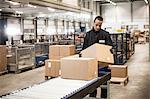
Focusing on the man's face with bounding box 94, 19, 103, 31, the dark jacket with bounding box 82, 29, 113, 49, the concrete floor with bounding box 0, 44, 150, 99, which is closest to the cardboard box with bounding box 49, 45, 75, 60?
the concrete floor with bounding box 0, 44, 150, 99

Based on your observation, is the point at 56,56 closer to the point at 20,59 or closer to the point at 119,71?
the point at 119,71

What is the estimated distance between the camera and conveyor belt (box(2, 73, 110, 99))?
2358 millimetres

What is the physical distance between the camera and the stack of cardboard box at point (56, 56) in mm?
7012

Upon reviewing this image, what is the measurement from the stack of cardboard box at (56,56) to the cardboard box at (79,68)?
157 inches

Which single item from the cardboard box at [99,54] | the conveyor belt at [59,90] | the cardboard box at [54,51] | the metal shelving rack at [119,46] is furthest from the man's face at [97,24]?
the metal shelving rack at [119,46]

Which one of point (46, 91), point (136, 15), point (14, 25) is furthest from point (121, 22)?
point (46, 91)

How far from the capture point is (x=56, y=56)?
23.8 ft

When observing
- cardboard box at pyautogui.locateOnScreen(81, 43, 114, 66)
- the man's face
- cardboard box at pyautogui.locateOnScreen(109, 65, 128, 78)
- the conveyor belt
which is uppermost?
the man's face

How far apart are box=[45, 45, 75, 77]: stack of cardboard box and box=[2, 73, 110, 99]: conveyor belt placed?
4.01 m

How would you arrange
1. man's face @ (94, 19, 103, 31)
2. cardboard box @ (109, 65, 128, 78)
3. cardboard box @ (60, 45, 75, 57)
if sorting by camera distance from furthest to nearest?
cardboard box @ (60, 45, 75, 57) < cardboard box @ (109, 65, 128, 78) < man's face @ (94, 19, 103, 31)

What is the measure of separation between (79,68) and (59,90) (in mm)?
427

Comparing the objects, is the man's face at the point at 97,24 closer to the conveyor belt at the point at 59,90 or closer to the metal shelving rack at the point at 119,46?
the conveyor belt at the point at 59,90

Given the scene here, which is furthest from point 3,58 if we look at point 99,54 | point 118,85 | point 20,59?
point 99,54

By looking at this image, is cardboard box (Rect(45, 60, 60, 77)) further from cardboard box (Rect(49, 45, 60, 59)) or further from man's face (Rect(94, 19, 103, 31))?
man's face (Rect(94, 19, 103, 31))
